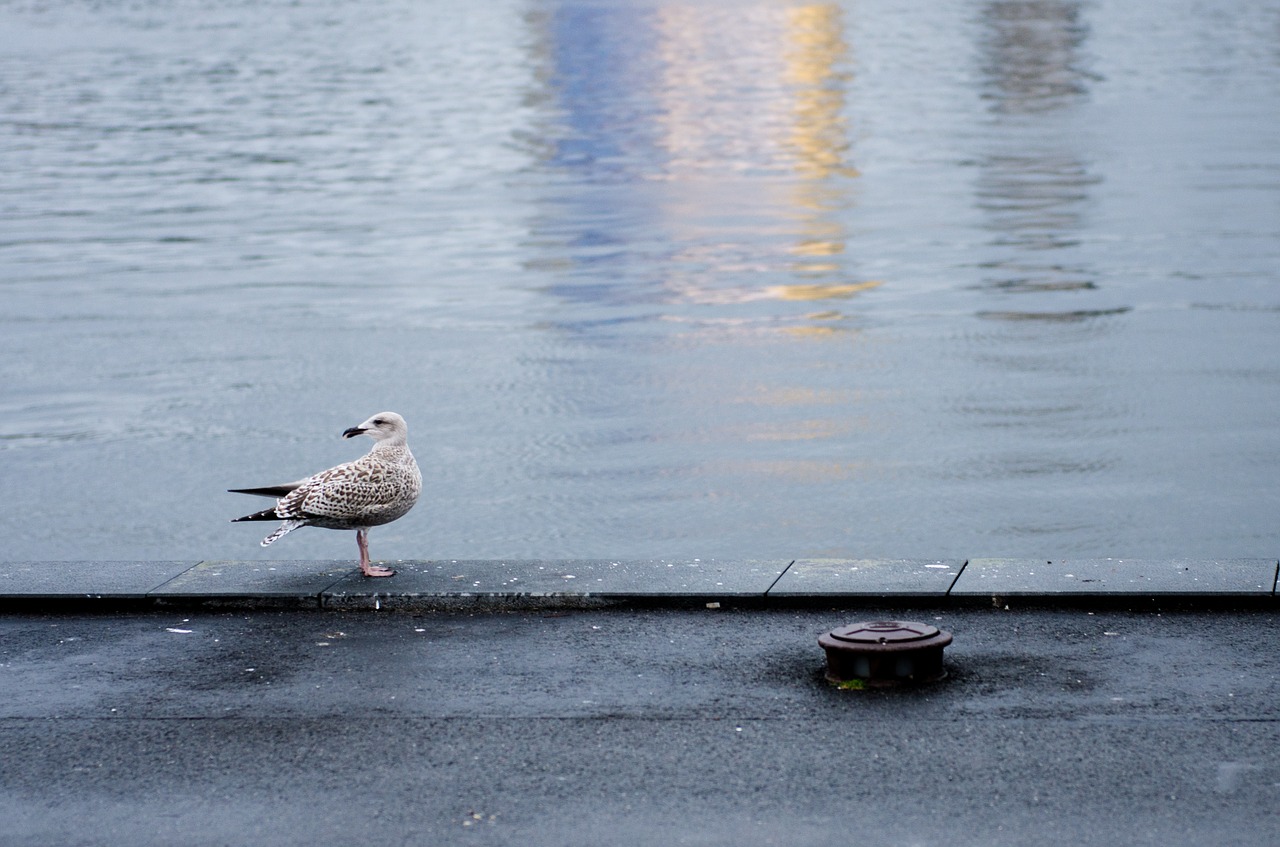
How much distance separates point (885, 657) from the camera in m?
6.64

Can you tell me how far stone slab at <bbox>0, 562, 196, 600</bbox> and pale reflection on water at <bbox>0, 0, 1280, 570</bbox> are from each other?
2959mm

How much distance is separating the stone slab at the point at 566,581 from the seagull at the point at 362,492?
0.21 m

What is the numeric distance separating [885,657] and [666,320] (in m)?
11.2

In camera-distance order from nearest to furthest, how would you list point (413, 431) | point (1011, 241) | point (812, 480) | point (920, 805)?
point (920, 805)
point (812, 480)
point (413, 431)
point (1011, 241)

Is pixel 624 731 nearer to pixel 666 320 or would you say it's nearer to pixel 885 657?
pixel 885 657

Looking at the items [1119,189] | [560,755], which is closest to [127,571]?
[560,755]

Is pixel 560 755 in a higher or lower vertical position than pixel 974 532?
higher

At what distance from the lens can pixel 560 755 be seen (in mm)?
6102

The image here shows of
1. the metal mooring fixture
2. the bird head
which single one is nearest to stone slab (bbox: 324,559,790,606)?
the bird head

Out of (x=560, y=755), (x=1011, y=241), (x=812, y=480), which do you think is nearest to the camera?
(x=560, y=755)

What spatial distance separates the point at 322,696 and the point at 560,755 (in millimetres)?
1084

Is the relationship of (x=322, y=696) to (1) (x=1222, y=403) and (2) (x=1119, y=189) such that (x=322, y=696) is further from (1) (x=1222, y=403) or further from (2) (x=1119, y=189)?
(2) (x=1119, y=189)

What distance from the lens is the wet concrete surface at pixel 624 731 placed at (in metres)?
5.57

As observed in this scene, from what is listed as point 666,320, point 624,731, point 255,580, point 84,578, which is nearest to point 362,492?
point 255,580
